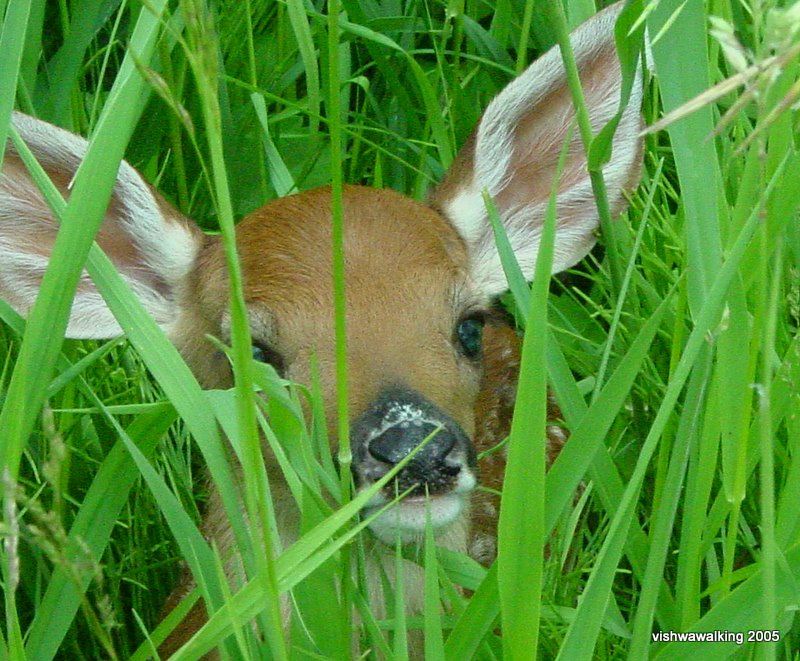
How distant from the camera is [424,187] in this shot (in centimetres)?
395

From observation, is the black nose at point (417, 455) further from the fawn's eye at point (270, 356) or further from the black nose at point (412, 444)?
the fawn's eye at point (270, 356)

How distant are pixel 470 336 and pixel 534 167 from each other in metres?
0.57

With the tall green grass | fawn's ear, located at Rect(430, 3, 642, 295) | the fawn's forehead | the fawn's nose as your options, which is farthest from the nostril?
fawn's ear, located at Rect(430, 3, 642, 295)

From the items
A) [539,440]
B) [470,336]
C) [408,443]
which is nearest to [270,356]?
[470,336]

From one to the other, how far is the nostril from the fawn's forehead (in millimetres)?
438

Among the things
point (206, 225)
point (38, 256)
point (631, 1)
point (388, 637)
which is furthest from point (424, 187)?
point (631, 1)

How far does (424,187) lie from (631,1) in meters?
1.99

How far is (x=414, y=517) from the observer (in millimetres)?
2307

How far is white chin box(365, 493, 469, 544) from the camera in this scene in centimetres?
230

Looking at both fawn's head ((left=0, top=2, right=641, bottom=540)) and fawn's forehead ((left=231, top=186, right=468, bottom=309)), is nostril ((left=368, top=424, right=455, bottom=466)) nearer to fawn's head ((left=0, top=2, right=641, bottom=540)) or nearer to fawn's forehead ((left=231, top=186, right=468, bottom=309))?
fawn's head ((left=0, top=2, right=641, bottom=540))

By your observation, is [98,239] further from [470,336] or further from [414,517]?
[414,517]

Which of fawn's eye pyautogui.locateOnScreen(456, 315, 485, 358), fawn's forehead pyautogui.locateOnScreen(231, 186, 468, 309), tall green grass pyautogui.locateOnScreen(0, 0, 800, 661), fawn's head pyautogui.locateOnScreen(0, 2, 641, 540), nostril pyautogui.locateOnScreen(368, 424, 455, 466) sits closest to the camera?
tall green grass pyautogui.locateOnScreen(0, 0, 800, 661)

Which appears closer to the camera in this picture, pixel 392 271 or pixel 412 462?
pixel 412 462

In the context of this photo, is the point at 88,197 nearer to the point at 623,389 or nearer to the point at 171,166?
the point at 623,389
